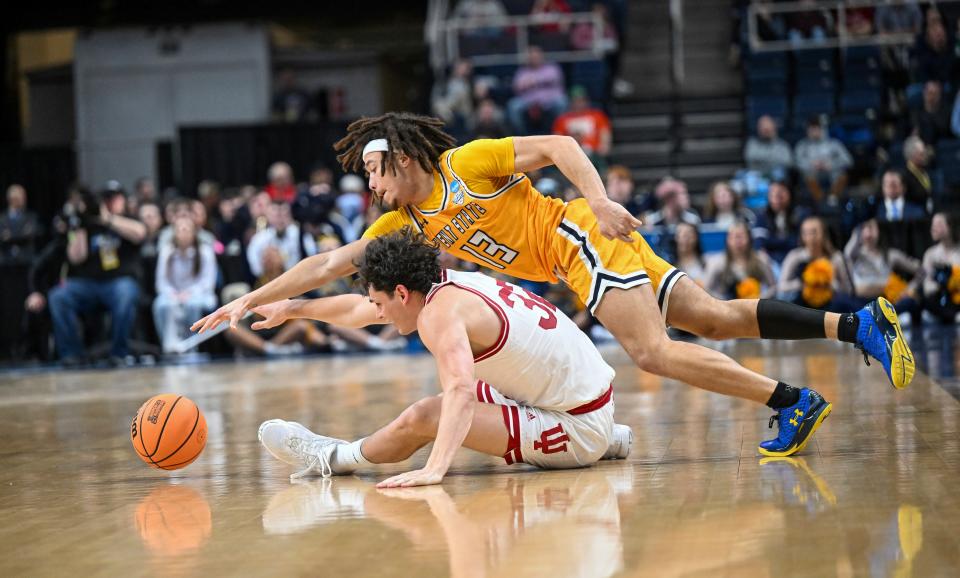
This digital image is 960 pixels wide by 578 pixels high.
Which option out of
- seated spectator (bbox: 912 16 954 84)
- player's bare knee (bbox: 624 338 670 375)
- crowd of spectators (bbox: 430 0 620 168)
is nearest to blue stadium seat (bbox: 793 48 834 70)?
seated spectator (bbox: 912 16 954 84)

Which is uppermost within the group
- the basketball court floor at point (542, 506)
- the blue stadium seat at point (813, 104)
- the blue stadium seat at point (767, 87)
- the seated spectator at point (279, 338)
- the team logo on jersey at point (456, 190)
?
the blue stadium seat at point (767, 87)

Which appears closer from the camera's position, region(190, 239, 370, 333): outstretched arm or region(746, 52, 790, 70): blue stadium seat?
Answer: region(190, 239, 370, 333): outstretched arm

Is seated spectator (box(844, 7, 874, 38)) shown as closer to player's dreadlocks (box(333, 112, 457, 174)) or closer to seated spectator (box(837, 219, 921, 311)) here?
seated spectator (box(837, 219, 921, 311))

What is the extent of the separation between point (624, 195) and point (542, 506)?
8487 mm

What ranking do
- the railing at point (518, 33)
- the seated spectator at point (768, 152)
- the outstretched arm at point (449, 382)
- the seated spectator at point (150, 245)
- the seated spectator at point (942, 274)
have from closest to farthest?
1. the outstretched arm at point (449, 382)
2. the seated spectator at point (942, 274)
3. the seated spectator at point (150, 245)
4. the seated spectator at point (768, 152)
5. the railing at point (518, 33)

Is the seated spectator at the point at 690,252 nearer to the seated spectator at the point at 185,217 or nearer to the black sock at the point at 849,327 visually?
the seated spectator at the point at 185,217

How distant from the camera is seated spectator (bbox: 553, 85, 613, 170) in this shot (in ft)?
47.4

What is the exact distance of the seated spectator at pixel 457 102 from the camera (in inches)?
575

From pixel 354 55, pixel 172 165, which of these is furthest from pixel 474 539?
pixel 354 55

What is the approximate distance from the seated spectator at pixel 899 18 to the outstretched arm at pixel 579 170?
36.6 feet

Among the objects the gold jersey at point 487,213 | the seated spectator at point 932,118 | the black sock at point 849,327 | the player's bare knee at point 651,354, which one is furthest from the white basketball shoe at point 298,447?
the seated spectator at point 932,118

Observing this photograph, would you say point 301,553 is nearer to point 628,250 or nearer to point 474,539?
point 474,539

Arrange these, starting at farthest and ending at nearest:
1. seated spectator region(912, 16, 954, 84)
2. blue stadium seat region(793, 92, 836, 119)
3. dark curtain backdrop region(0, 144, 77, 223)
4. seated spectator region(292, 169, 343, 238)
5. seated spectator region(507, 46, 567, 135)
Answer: dark curtain backdrop region(0, 144, 77, 223) → blue stadium seat region(793, 92, 836, 119) → seated spectator region(507, 46, 567, 135) → seated spectator region(912, 16, 954, 84) → seated spectator region(292, 169, 343, 238)

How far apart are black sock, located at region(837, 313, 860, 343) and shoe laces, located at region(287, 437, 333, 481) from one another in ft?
6.73
